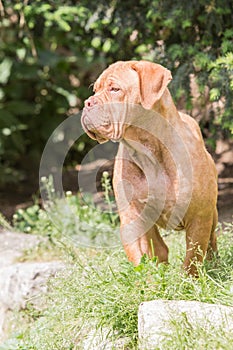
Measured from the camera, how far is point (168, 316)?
130 inches

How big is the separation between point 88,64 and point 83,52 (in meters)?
1.17

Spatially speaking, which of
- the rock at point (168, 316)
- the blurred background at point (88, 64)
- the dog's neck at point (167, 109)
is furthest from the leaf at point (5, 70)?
the rock at point (168, 316)

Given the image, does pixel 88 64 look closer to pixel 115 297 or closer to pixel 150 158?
pixel 150 158

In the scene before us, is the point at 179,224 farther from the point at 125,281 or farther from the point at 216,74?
the point at 216,74

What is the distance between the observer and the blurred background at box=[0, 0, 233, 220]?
5.45 m

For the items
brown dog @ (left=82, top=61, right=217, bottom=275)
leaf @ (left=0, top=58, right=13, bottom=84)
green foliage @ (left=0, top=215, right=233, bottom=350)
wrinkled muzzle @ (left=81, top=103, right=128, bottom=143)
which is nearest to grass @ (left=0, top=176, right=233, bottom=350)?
green foliage @ (left=0, top=215, right=233, bottom=350)

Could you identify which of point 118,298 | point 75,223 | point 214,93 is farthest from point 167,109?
point 75,223

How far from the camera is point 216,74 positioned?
5074 millimetres

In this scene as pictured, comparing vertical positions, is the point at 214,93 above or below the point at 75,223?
above

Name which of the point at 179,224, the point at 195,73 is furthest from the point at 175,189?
the point at 195,73

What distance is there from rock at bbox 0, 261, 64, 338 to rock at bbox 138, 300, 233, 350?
5.23 feet

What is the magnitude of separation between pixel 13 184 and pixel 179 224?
4670 mm

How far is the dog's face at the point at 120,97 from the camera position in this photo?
11.7ft

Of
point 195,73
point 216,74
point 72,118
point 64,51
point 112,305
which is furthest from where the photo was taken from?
point 64,51
